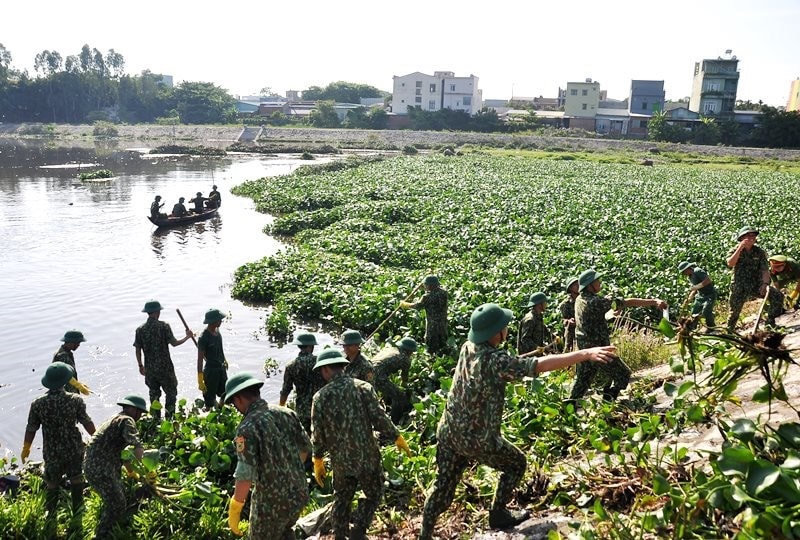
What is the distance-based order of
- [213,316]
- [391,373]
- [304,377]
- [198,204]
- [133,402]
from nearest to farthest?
[133,402] < [304,377] < [391,373] < [213,316] < [198,204]

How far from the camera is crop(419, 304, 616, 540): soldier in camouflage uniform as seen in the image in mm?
4488

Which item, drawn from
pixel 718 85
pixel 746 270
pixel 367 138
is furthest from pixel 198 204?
pixel 718 85

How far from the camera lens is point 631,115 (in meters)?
82.9

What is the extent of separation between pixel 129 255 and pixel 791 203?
25984mm

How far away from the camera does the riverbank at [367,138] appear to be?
6134cm

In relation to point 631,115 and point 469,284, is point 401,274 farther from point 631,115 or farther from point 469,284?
point 631,115

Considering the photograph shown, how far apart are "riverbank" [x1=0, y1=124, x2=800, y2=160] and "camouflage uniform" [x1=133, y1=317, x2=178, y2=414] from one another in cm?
6030

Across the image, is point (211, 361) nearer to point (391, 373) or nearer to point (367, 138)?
point (391, 373)

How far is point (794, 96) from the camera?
8338 centimetres

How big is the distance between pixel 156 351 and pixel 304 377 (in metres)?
2.96

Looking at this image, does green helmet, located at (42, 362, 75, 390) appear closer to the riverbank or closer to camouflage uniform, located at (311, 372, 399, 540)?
camouflage uniform, located at (311, 372, 399, 540)

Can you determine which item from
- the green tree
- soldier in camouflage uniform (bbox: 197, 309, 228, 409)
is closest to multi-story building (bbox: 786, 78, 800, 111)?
the green tree

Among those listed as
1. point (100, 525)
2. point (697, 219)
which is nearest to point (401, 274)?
point (100, 525)

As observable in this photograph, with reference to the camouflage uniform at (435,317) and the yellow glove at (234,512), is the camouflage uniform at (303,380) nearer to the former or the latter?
the yellow glove at (234,512)
